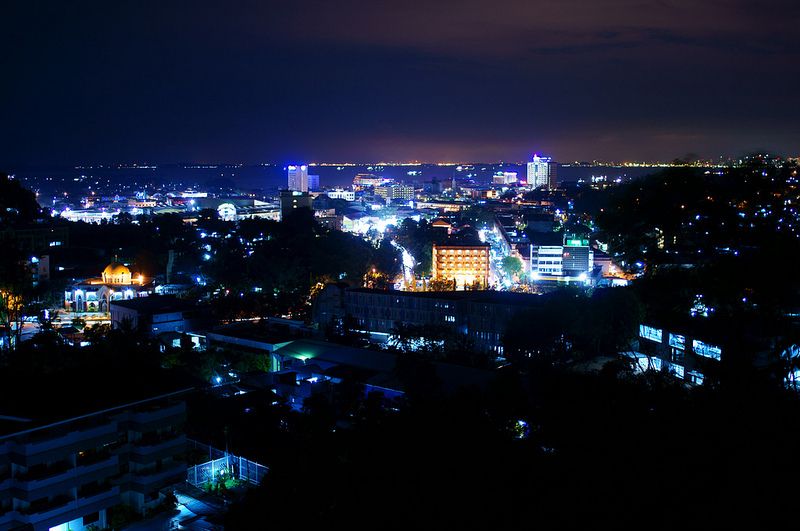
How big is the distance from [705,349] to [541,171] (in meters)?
59.3

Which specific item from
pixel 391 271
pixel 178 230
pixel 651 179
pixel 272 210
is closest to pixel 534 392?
pixel 651 179

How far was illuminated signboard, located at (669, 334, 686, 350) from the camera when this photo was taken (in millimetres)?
7734

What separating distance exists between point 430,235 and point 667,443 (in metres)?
17.8

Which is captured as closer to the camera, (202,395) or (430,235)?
(202,395)

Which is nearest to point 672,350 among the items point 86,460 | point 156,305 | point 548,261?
point 86,460

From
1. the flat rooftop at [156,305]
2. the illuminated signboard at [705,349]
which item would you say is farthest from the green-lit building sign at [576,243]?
the flat rooftop at [156,305]

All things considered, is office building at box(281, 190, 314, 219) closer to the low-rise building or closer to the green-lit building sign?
the green-lit building sign

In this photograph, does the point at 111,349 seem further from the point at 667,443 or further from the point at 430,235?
the point at 430,235

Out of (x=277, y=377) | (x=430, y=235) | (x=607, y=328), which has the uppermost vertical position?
(x=430, y=235)

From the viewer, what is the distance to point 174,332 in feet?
34.3

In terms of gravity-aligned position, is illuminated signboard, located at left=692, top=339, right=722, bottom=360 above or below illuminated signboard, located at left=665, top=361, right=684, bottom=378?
above

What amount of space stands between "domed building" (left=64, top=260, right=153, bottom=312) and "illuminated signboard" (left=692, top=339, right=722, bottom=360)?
9.97m

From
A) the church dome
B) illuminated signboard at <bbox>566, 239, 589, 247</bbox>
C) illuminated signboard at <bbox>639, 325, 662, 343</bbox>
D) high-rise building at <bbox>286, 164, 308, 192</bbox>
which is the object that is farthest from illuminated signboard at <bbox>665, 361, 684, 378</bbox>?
high-rise building at <bbox>286, 164, 308, 192</bbox>

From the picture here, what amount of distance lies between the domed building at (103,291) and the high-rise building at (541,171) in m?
53.5
